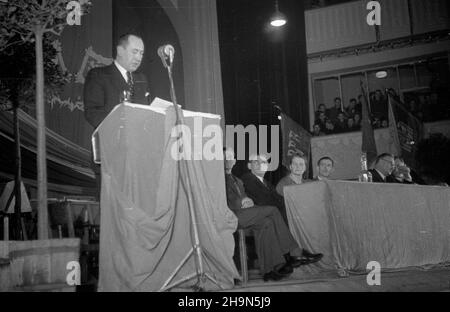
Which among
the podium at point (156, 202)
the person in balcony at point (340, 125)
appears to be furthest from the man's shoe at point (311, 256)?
the person in balcony at point (340, 125)

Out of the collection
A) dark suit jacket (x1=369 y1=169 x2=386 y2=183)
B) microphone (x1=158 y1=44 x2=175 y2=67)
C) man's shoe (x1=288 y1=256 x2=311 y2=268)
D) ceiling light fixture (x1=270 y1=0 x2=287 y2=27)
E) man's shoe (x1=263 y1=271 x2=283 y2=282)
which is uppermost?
ceiling light fixture (x1=270 y1=0 x2=287 y2=27)

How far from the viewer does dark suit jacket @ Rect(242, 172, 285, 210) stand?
3342 millimetres

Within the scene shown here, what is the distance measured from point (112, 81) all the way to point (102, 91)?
0.08 metres

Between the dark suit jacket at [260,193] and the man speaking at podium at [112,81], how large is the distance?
1.08 m

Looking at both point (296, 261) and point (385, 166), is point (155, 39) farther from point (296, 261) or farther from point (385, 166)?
point (385, 166)

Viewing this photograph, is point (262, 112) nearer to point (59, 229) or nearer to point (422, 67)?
point (59, 229)

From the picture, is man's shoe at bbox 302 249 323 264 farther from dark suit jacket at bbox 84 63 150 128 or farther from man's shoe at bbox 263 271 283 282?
dark suit jacket at bbox 84 63 150 128

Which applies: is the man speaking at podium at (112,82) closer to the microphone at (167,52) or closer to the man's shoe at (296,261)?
the microphone at (167,52)

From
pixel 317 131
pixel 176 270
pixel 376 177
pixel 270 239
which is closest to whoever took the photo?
pixel 176 270

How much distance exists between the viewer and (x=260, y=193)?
3346 mm

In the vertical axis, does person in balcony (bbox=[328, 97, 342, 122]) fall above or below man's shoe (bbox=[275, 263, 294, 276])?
above

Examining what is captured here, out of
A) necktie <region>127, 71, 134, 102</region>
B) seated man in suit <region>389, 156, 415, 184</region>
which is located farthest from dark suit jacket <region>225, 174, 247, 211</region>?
seated man in suit <region>389, 156, 415, 184</region>

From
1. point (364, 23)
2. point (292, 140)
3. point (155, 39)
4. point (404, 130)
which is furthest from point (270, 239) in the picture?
point (364, 23)
